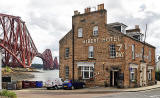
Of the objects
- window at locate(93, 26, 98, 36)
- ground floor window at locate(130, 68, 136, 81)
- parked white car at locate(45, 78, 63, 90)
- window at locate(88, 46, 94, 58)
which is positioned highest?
window at locate(93, 26, 98, 36)

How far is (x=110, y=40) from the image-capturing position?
25969 millimetres

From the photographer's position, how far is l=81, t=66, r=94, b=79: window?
27266mm

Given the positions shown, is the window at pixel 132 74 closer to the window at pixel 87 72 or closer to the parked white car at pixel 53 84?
the window at pixel 87 72

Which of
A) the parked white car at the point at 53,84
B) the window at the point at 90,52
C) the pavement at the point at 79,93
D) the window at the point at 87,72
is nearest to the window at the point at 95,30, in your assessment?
the window at the point at 90,52

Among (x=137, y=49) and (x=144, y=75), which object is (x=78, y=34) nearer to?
(x=137, y=49)

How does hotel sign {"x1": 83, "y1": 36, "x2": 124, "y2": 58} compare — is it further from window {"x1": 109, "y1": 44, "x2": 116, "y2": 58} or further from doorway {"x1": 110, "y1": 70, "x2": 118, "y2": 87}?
doorway {"x1": 110, "y1": 70, "x2": 118, "y2": 87}

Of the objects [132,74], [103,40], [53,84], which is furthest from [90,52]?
[53,84]

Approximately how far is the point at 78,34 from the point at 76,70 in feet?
17.2

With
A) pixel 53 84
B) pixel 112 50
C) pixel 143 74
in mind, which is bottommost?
pixel 53 84

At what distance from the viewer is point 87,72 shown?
90.6ft

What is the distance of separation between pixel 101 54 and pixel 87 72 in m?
3.25

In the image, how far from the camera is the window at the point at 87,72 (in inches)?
1073

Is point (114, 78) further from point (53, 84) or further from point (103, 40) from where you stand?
point (53, 84)

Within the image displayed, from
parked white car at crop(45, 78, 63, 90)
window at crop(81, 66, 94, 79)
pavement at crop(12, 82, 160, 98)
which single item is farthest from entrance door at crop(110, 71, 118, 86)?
parked white car at crop(45, 78, 63, 90)
